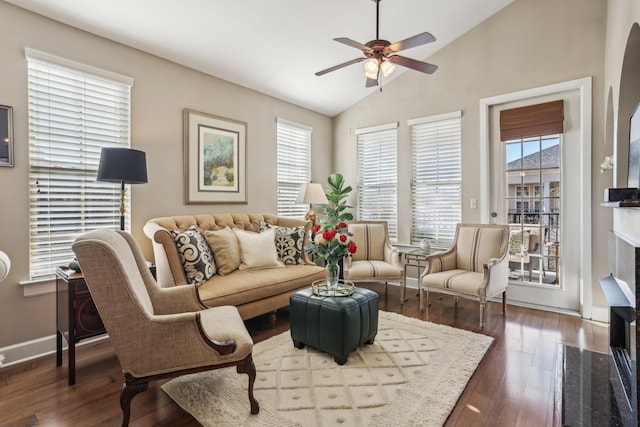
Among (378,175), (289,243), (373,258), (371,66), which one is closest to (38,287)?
(289,243)

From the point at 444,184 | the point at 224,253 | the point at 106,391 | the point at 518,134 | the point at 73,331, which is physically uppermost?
the point at 518,134

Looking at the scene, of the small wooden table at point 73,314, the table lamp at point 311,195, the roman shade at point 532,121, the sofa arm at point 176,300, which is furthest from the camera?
the table lamp at point 311,195

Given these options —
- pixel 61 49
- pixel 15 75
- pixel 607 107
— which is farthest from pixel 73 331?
pixel 607 107

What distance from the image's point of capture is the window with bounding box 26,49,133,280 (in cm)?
256

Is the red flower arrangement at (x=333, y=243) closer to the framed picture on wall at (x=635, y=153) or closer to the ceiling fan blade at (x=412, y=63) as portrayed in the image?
the ceiling fan blade at (x=412, y=63)

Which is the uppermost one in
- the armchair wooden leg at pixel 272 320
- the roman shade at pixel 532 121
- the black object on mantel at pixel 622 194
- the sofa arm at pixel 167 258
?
the roman shade at pixel 532 121

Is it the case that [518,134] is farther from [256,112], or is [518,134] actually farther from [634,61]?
[256,112]

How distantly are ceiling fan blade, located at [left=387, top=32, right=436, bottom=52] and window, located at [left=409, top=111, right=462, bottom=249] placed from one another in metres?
2.00

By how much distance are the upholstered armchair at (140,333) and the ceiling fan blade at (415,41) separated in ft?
7.59

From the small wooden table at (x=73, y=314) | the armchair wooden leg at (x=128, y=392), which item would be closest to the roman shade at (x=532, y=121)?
the armchair wooden leg at (x=128, y=392)

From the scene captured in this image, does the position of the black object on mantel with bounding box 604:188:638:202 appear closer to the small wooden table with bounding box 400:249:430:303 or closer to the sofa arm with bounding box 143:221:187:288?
the small wooden table with bounding box 400:249:430:303

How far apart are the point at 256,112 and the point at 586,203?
3908mm

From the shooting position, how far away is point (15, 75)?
2.45 meters

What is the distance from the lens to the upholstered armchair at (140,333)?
1.59 m
